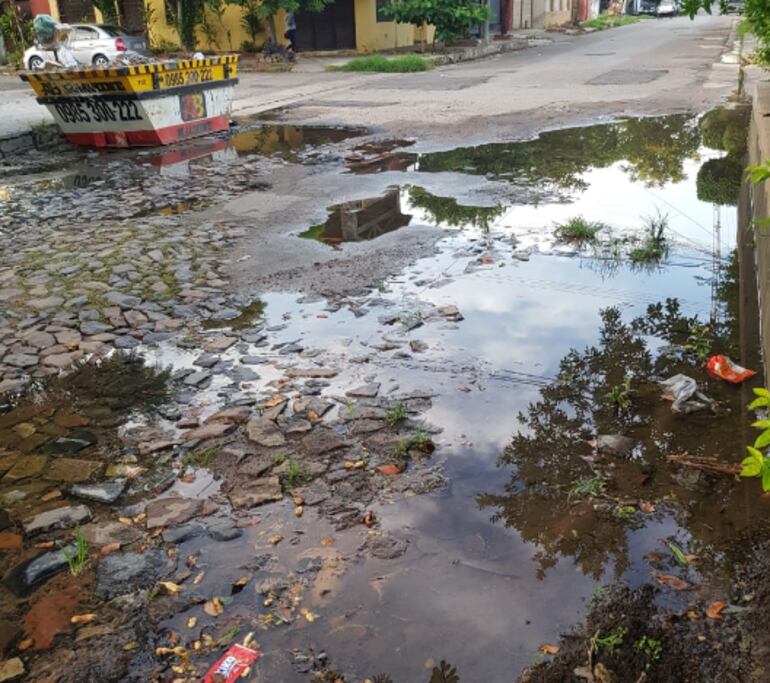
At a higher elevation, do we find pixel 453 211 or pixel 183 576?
pixel 453 211

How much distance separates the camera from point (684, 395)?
12.5 feet

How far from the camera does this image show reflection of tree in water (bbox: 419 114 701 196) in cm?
856

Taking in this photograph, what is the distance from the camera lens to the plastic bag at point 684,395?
374cm

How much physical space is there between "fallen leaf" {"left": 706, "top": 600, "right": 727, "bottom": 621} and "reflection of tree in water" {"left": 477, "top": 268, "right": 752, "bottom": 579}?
29 centimetres

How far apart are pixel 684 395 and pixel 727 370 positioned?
423 millimetres

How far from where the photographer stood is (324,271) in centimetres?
592

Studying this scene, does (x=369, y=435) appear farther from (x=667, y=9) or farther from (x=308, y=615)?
(x=667, y=9)

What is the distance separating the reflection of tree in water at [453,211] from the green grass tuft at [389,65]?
1483cm

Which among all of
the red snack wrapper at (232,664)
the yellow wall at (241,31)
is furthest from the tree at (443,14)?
the red snack wrapper at (232,664)

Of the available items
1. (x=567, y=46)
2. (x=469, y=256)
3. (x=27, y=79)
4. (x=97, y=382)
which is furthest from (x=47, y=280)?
(x=567, y=46)

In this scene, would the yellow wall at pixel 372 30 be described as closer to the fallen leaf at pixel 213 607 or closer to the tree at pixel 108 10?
the tree at pixel 108 10

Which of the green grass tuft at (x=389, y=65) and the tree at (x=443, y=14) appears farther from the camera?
the tree at (x=443, y=14)

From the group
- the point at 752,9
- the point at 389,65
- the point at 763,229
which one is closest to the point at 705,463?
the point at 763,229

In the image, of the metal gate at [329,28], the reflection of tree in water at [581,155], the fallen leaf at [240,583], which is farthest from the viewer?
the metal gate at [329,28]
